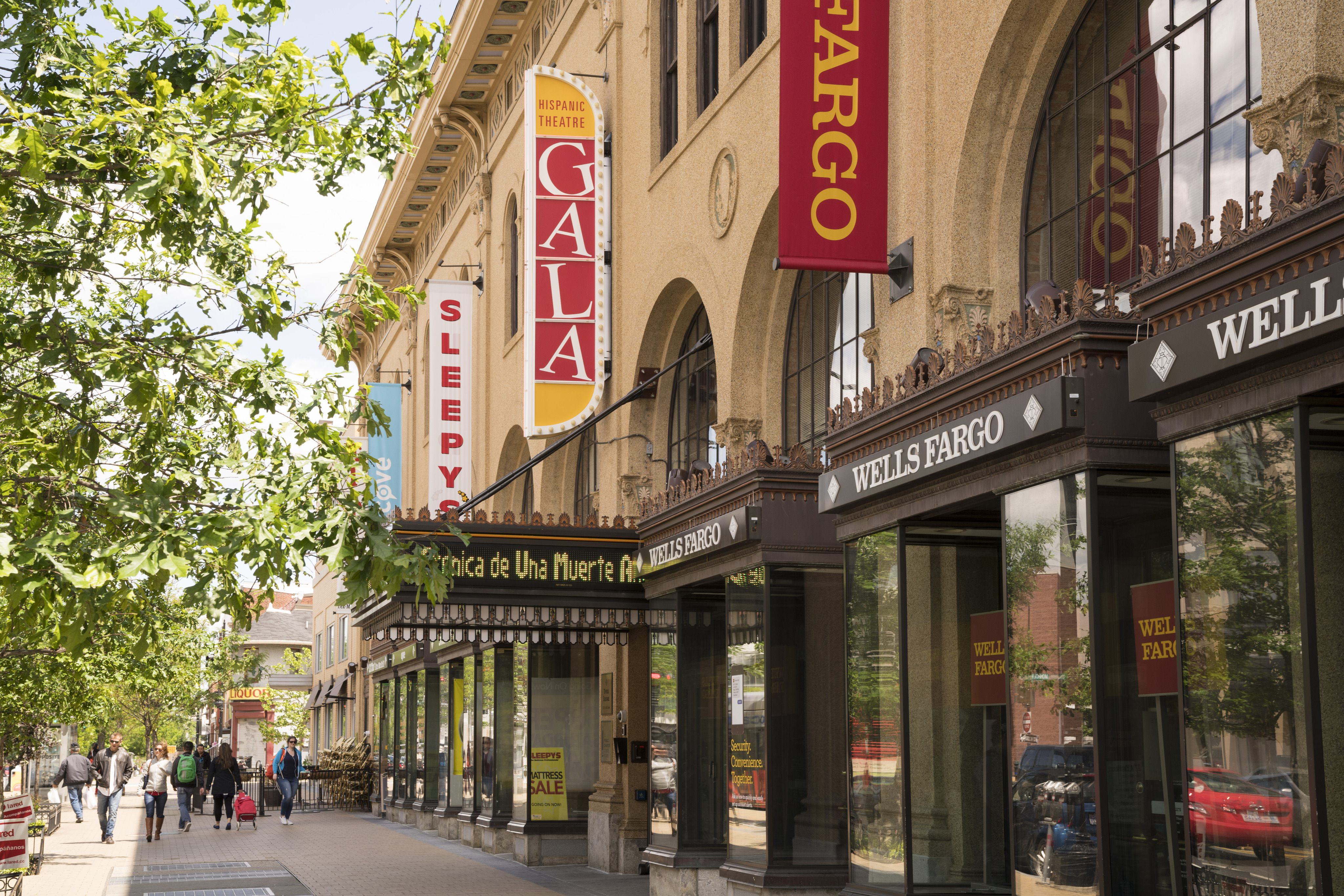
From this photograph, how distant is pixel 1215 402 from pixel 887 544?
3.74 m

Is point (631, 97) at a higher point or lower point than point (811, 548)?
higher

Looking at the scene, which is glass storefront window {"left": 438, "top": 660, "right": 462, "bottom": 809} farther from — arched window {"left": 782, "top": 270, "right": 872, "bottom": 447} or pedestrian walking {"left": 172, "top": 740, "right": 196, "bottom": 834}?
arched window {"left": 782, "top": 270, "right": 872, "bottom": 447}

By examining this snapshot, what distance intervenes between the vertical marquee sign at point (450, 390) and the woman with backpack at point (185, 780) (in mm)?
7659

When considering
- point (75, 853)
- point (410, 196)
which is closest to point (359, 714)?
point (410, 196)

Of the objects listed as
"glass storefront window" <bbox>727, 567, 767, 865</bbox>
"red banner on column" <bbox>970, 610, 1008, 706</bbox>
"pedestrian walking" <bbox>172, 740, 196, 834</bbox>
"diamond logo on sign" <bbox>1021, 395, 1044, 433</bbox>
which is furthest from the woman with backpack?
"diamond logo on sign" <bbox>1021, 395, 1044, 433</bbox>

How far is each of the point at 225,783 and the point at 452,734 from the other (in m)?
7.92

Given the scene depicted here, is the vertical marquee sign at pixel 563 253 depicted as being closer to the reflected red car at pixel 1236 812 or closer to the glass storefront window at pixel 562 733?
the glass storefront window at pixel 562 733

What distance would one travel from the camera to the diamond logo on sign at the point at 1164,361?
21.8ft

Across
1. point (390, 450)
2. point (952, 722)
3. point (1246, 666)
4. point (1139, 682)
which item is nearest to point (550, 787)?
point (952, 722)

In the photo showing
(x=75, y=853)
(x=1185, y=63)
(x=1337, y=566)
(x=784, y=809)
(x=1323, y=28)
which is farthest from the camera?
(x=75, y=853)

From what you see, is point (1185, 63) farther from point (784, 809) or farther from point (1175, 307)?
point (784, 809)

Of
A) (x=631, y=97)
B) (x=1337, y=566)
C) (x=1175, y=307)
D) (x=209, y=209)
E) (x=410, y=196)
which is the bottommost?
(x=1337, y=566)

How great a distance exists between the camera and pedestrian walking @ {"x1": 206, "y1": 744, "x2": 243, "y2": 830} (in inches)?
1217

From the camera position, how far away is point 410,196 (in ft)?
115
